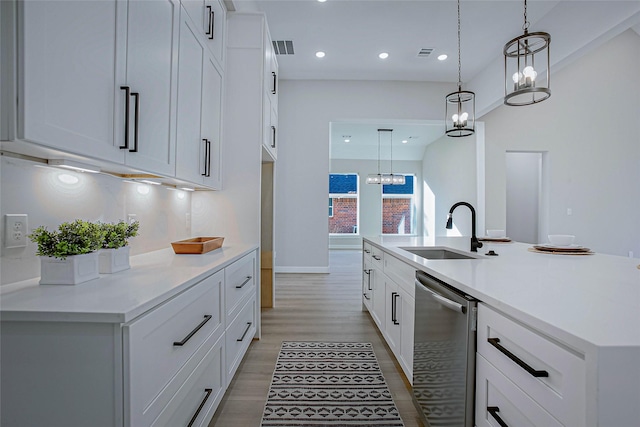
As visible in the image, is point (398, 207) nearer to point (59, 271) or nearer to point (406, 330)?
point (406, 330)

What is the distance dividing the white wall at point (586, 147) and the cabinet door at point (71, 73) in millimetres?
6296

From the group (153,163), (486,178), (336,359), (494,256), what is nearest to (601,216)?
(486,178)

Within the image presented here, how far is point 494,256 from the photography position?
73.6 inches

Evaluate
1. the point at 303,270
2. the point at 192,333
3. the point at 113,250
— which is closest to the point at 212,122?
the point at 113,250

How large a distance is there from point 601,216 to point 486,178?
7.92 feet

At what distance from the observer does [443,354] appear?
1.33 metres

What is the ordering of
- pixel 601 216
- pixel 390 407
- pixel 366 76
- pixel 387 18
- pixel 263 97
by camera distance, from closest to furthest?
1. pixel 390 407
2. pixel 263 97
3. pixel 387 18
4. pixel 366 76
5. pixel 601 216

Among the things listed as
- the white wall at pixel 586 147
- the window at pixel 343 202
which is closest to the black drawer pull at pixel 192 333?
the white wall at pixel 586 147

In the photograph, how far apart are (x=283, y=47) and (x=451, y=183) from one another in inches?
195

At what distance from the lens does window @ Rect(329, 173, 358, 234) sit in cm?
1001

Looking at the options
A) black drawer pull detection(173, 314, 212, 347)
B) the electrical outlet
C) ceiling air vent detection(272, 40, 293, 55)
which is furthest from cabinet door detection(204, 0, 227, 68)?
ceiling air vent detection(272, 40, 293, 55)

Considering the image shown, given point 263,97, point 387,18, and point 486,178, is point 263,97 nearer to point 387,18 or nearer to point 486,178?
point 387,18

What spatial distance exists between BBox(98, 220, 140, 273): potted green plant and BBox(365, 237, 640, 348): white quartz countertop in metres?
1.43

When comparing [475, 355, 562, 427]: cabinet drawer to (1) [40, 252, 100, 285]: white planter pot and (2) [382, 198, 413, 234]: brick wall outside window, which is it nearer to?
(1) [40, 252, 100, 285]: white planter pot
